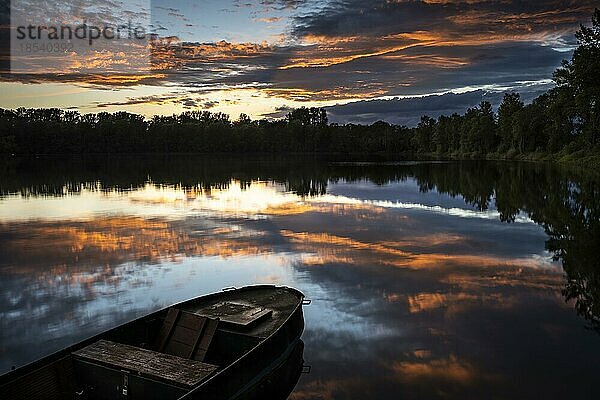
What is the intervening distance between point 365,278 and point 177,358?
11.0 metres

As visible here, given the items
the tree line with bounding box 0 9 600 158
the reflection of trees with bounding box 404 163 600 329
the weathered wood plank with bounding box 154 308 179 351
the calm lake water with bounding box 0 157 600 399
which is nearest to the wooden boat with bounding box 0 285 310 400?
the weathered wood plank with bounding box 154 308 179 351

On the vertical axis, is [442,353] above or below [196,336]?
below

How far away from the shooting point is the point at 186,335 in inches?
461

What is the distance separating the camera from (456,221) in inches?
1363

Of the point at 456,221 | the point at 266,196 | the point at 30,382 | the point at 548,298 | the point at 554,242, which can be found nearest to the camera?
the point at 30,382

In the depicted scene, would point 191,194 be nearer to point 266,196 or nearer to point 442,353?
point 266,196

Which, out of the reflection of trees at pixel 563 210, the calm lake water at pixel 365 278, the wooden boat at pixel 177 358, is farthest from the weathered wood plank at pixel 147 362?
the reflection of trees at pixel 563 210

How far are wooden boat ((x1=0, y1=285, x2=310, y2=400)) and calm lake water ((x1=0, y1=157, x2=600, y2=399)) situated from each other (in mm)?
1287

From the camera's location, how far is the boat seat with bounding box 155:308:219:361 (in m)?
11.4

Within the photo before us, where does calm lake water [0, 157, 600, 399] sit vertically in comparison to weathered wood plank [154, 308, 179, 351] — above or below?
below

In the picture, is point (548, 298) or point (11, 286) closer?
point (548, 298)

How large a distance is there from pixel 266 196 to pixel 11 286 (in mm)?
31334

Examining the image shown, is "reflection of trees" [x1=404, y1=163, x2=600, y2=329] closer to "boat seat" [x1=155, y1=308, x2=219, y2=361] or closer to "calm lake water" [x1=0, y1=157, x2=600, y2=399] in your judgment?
"calm lake water" [x1=0, y1=157, x2=600, y2=399]

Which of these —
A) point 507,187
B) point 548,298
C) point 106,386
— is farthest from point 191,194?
point 106,386
